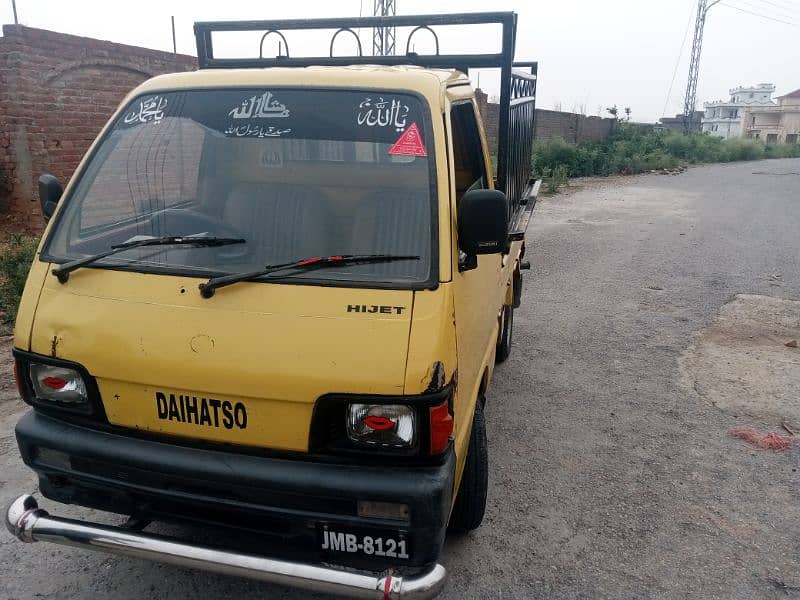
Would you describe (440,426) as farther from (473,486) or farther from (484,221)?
(473,486)

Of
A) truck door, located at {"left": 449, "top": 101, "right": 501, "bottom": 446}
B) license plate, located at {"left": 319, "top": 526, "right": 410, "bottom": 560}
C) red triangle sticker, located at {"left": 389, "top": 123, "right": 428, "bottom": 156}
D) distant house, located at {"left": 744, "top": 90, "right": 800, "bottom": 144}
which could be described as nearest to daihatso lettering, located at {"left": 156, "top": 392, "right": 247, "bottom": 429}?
license plate, located at {"left": 319, "top": 526, "right": 410, "bottom": 560}

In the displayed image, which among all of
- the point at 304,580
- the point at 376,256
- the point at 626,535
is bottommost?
the point at 626,535

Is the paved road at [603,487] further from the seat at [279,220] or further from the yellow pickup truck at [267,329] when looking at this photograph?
the seat at [279,220]

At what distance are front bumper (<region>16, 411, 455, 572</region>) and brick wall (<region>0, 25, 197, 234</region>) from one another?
21.3 feet

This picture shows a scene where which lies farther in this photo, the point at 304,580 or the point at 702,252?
the point at 702,252

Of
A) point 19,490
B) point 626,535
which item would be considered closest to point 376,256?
point 626,535

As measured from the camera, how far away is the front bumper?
7.17 ft

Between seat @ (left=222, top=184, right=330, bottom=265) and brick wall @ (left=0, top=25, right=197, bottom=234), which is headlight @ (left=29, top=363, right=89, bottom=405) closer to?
seat @ (left=222, top=184, right=330, bottom=265)

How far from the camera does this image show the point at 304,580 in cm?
212

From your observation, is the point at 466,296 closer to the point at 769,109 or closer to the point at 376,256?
the point at 376,256

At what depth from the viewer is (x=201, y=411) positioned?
2287 millimetres

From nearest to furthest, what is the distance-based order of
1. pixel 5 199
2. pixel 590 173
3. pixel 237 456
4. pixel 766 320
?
pixel 237 456
pixel 766 320
pixel 5 199
pixel 590 173

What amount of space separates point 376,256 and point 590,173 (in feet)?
71.4

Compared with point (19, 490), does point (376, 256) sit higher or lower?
higher
